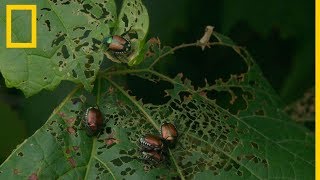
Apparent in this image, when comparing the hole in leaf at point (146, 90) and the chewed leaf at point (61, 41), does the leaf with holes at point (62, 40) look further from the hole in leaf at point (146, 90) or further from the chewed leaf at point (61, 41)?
the hole in leaf at point (146, 90)

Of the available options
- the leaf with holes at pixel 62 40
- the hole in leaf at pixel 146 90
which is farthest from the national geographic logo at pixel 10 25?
the hole in leaf at pixel 146 90

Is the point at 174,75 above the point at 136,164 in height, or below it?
above

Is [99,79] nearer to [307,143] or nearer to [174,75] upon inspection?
[174,75]

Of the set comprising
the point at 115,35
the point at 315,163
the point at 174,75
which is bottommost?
the point at 315,163

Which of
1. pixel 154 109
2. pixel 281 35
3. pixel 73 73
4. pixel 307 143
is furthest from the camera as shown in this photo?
pixel 281 35

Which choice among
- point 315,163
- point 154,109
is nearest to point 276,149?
point 315,163

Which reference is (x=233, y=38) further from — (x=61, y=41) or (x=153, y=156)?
(x=61, y=41)
